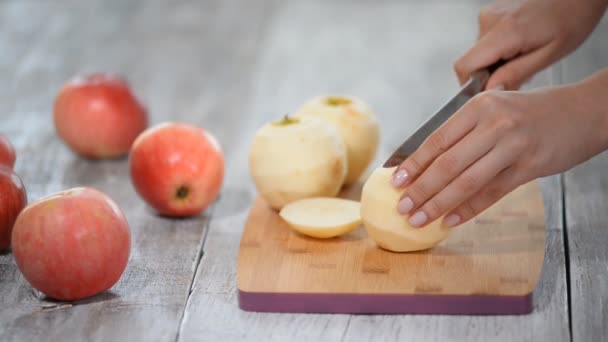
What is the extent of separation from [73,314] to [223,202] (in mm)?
505

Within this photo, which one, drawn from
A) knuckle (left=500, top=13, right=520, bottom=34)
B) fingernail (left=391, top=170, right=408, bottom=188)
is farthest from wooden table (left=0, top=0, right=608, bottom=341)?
knuckle (left=500, top=13, right=520, bottom=34)

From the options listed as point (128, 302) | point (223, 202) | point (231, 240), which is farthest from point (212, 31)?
point (128, 302)

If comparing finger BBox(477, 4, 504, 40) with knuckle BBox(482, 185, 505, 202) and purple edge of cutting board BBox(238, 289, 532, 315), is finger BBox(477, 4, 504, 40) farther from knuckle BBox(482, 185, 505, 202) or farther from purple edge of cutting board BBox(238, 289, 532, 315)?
purple edge of cutting board BBox(238, 289, 532, 315)

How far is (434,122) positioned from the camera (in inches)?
57.8

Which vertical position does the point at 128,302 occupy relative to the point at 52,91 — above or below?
above

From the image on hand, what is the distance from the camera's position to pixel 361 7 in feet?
10.3

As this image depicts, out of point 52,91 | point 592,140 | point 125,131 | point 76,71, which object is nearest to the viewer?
point 592,140

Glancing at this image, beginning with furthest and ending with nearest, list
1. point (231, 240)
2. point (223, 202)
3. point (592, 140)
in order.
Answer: point (223, 202) < point (231, 240) < point (592, 140)

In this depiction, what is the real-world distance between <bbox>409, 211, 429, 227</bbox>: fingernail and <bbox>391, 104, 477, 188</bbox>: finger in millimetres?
53

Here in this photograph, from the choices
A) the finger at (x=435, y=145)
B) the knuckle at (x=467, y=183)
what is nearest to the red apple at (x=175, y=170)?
the finger at (x=435, y=145)

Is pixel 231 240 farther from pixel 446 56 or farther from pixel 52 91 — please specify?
pixel 446 56

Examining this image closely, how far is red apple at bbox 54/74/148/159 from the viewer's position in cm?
200

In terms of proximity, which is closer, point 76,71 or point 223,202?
point 223,202

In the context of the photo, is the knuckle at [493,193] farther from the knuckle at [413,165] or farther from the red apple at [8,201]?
the red apple at [8,201]
